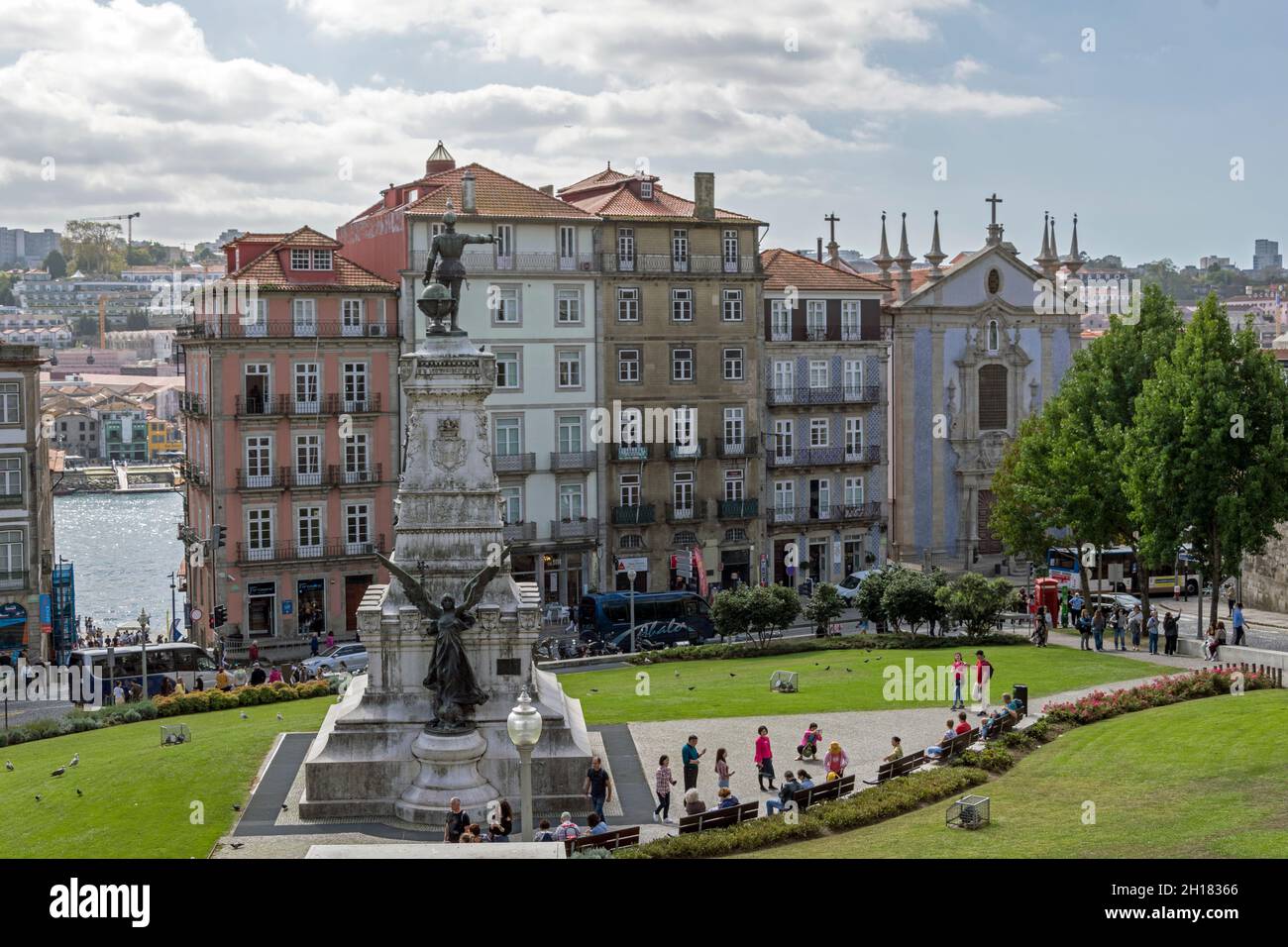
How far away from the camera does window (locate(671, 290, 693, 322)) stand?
2501 inches

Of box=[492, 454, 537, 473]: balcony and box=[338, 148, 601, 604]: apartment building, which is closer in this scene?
box=[338, 148, 601, 604]: apartment building

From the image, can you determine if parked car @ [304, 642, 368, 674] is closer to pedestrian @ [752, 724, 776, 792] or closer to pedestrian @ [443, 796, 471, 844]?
pedestrian @ [752, 724, 776, 792]

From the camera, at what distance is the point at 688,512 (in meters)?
63.8

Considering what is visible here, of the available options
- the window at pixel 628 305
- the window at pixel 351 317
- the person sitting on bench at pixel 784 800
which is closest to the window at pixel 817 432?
the window at pixel 628 305

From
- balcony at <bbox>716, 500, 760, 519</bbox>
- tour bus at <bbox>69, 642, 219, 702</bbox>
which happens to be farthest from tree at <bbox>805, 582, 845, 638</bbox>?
tour bus at <bbox>69, 642, 219, 702</bbox>

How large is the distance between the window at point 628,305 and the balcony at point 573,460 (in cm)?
556

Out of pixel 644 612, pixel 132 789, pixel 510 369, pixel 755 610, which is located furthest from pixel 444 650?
pixel 510 369

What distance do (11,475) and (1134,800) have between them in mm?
41214

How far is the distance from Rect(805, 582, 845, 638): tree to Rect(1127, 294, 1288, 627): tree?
389 inches

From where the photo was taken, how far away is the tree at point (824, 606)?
5066 centimetres

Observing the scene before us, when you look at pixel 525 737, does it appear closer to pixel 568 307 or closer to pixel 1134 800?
pixel 1134 800
